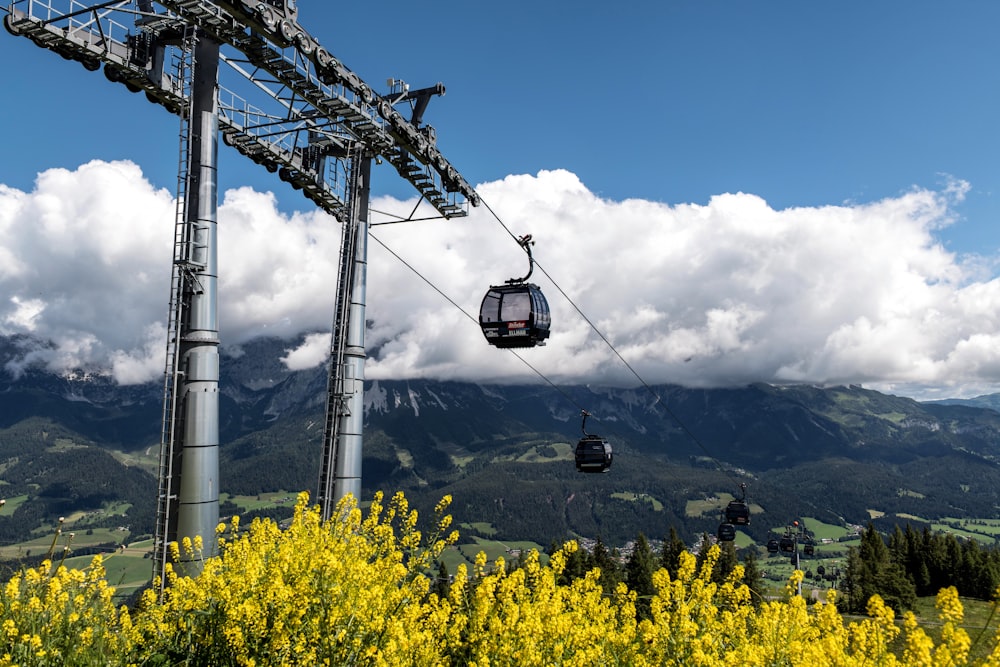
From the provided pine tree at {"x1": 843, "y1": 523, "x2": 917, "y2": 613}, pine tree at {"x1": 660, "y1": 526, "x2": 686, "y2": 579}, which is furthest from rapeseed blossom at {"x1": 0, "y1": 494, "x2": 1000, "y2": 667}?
pine tree at {"x1": 660, "y1": 526, "x2": 686, "y2": 579}

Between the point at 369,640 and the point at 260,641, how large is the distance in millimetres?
1466

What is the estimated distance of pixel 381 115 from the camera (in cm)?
1988

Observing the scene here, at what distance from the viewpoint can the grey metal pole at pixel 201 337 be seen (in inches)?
575

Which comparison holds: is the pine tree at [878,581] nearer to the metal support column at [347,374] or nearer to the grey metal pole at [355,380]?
the grey metal pole at [355,380]

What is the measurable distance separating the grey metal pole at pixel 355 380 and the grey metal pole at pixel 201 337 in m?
4.10

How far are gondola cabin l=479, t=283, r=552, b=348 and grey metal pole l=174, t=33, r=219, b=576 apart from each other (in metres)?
9.48

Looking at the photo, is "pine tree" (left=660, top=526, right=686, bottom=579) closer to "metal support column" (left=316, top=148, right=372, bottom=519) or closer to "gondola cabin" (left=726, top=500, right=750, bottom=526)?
"gondola cabin" (left=726, top=500, right=750, bottom=526)

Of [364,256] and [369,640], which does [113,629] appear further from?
[364,256]

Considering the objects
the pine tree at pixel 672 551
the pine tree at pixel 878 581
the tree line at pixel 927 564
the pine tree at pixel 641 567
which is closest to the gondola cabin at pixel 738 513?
the pine tree at pixel 878 581

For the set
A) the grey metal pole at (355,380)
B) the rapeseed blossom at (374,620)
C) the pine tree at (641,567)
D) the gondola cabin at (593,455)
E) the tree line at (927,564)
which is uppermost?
the grey metal pole at (355,380)

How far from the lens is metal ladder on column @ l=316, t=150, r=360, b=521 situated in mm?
18469

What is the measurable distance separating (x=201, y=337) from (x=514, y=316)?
10.3 metres

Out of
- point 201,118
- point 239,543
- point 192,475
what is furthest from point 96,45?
point 239,543

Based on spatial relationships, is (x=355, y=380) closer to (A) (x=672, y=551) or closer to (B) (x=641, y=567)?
(B) (x=641, y=567)
